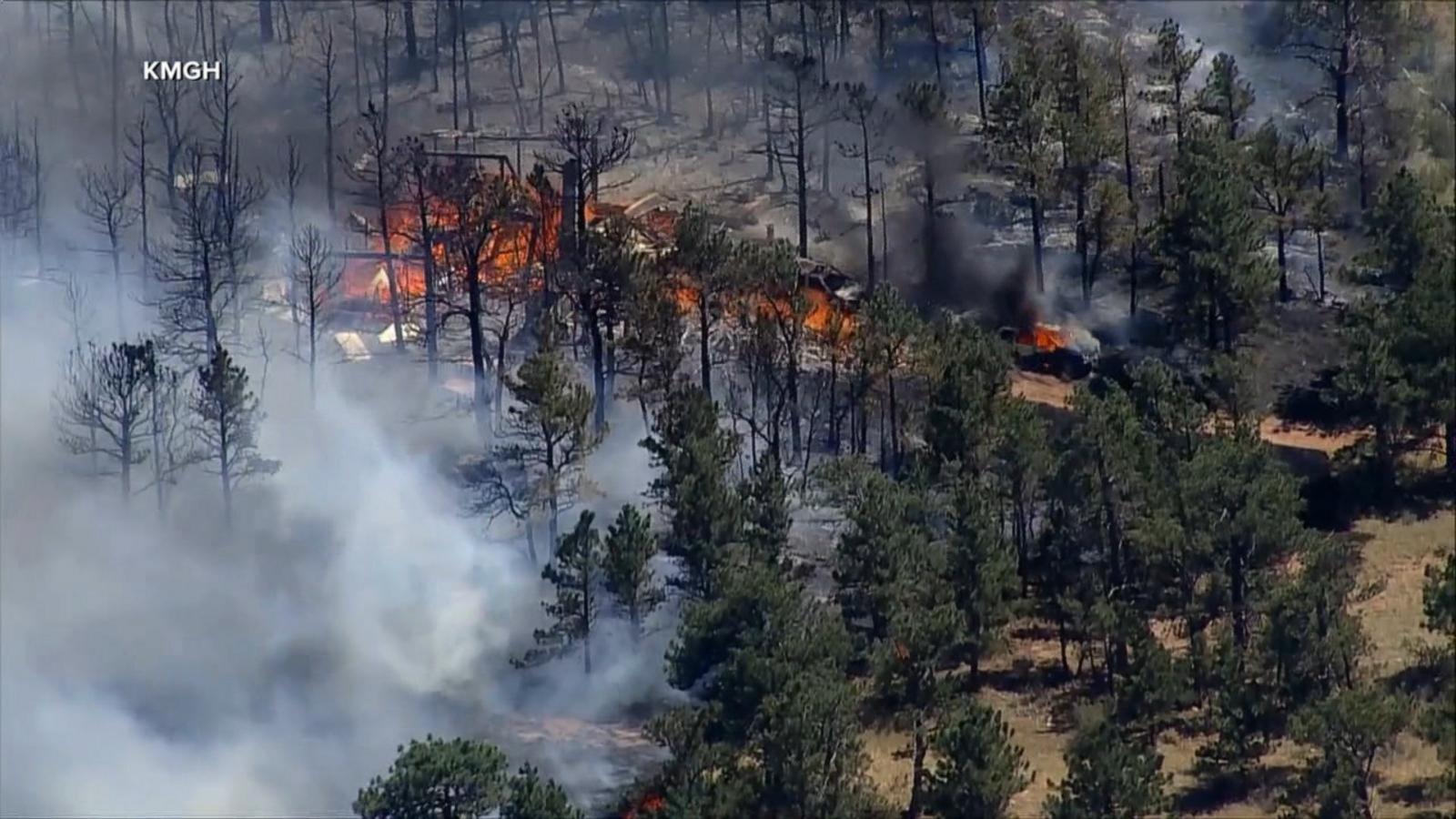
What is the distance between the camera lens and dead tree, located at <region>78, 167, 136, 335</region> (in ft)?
190

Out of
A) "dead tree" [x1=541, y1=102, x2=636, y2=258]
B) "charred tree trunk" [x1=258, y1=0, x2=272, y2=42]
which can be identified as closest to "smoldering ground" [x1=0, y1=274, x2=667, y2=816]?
"dead tree" [x1=541, y1=102, x2=636, y2=258]

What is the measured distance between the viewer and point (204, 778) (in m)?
41.7

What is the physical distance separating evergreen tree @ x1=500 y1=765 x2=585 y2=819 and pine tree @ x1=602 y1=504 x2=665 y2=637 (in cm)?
698

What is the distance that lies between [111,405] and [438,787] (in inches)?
756

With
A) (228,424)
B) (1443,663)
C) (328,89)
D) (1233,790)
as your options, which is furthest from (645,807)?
(328,89)

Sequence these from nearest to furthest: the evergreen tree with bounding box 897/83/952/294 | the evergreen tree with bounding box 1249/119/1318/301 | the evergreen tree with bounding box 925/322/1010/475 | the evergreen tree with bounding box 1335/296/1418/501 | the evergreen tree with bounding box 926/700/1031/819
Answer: the evergreen tree with bounding box 926/700/1031/819, the evergreen tree with bounding box 925/322/1010/475, the evergreen tree with bounding box 1335/296/1418/501, the evergreen tree with bounding box 1249/119/1318/301, the evergreen tree with bounding box 897/83/952/294

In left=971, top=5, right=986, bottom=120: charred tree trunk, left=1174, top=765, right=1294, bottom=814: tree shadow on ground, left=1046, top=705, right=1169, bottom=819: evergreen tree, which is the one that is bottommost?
left=1174, top=765, right=1294, bottom=814: tree shadow on ground

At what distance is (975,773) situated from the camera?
3531cm

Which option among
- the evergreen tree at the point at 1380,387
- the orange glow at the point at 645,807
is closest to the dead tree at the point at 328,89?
the evergreen tree at the point at 1380,387

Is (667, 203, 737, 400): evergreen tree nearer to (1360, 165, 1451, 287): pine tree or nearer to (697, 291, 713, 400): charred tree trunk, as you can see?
(697, 291, 713, 400): charred tree trunk

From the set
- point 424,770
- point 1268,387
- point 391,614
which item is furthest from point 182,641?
point 1268,387

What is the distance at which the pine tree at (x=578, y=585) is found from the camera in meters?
41.3

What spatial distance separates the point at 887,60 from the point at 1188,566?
1345 inches

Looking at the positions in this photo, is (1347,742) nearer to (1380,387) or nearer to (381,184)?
(1380,387)
